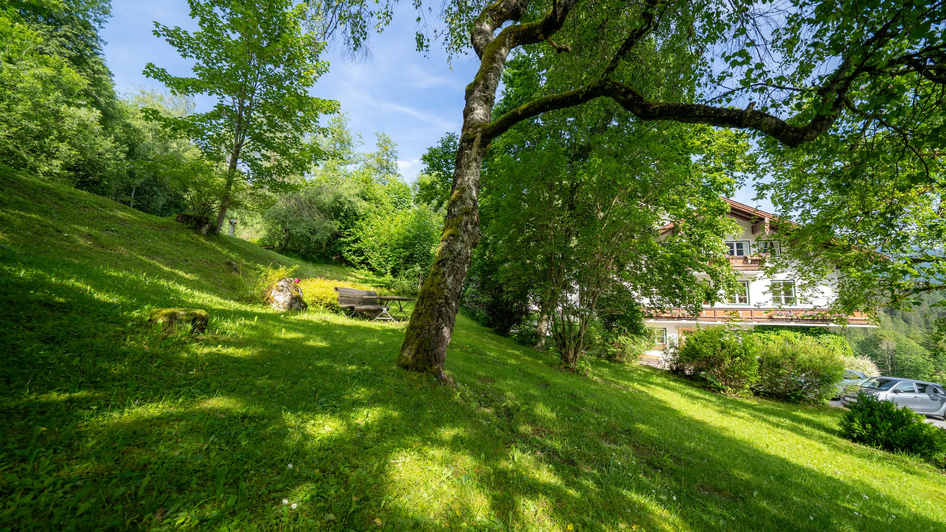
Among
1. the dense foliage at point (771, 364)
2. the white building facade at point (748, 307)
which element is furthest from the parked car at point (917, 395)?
the white building facade at point (748, 307)

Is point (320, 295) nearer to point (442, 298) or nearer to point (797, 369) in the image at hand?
point (442, 298)

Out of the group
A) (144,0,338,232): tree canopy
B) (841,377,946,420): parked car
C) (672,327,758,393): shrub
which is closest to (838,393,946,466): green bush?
(672,327,758,393): shrub

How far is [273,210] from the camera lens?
80.7 feet

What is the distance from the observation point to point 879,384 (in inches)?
540

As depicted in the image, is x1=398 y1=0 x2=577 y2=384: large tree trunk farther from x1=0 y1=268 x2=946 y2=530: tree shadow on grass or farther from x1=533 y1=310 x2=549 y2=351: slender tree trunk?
x1=533 y1=310 x2=549 y2=351: slender tree trunk

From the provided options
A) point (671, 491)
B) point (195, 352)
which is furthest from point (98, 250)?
point (671, 491)

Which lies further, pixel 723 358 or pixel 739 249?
pixel 739 249

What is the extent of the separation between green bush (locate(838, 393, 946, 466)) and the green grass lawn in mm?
769

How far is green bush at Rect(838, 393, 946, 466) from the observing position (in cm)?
714

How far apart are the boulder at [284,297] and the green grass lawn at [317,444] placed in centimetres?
158

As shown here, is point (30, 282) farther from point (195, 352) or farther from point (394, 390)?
point (394, 390)

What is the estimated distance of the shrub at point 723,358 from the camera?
42.1 feet

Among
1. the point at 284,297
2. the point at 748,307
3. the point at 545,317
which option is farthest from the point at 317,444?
the point at 748,307

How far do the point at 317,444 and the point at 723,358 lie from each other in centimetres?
1590
